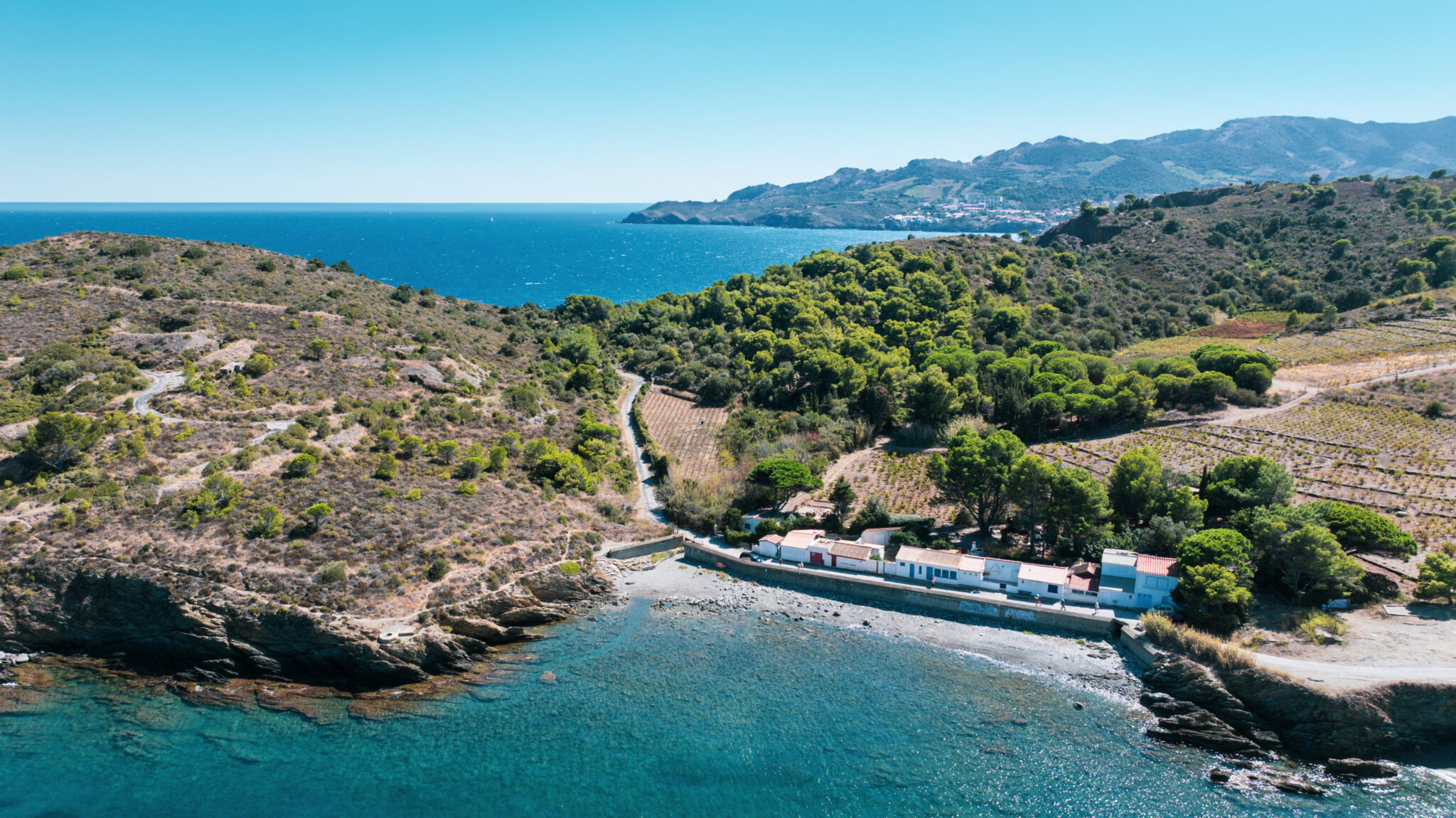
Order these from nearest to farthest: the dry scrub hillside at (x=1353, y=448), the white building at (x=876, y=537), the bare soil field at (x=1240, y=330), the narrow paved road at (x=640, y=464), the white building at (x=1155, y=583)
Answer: the white building at (x=1155, y=583) → the dry scrub hillside at (x=1353, y=448) → the white building at (x=876, y=537) → the narrow paved road at (x=640, y=464) → the bare soil field at (x=1240, y=330)

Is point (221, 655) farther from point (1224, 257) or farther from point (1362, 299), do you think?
point (1224, 257)

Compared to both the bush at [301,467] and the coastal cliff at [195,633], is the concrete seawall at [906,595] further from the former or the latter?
the bush at [301,467]

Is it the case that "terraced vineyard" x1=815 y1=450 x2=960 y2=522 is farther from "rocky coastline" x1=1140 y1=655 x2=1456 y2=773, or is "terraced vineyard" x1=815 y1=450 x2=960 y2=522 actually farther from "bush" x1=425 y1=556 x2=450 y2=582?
"bush" x1=425 y1=556 x2=450 y2=582

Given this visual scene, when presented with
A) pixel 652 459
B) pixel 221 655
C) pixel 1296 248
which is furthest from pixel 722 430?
pixel 1296 248

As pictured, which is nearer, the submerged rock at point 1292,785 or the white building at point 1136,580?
the submerged rock at point 1292,785

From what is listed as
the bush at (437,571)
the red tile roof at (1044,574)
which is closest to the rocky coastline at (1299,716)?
the red tile roof at (1044,574)

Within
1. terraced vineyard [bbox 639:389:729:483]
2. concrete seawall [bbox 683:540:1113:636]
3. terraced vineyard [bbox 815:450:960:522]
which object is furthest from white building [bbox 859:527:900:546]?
terraced vineyard [bbox 639:389:729:483]
